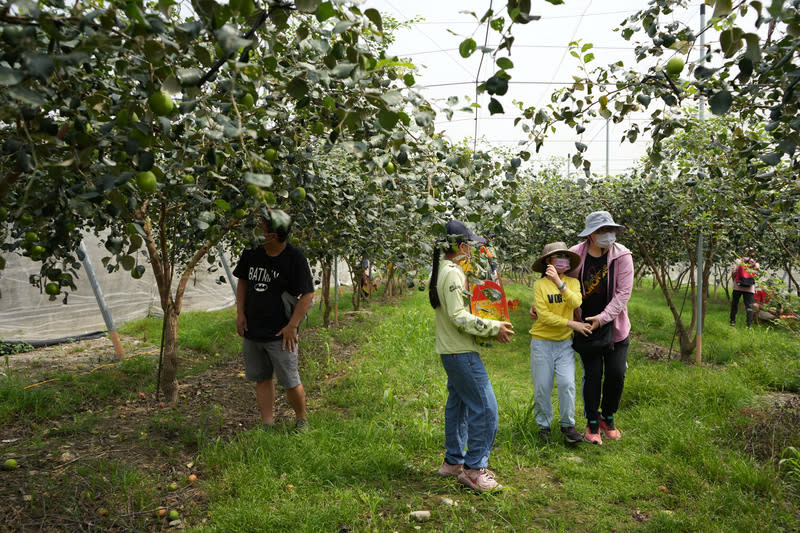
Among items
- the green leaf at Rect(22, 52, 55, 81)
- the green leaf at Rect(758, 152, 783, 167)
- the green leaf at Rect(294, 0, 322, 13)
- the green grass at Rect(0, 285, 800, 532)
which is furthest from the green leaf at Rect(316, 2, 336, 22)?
the green grass at Rect(0, 285, 800, 532)

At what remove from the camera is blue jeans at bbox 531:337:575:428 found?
3504 mm

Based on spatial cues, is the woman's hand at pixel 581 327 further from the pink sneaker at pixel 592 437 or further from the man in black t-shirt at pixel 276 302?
the man in black t-shirt at pixel 276 302

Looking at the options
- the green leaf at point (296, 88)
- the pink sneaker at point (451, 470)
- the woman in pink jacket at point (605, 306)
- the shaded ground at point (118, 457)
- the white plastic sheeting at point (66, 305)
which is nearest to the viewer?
the green leaf at point (296, 88)

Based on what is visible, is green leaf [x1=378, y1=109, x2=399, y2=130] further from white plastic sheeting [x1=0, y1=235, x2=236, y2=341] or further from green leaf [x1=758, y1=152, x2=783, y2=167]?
white plastic sheeting [x1=0, y1=235, x2=236, y2=341]

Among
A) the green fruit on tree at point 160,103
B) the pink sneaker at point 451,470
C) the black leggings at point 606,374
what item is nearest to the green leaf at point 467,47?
the green fruit on tree at point 160,103

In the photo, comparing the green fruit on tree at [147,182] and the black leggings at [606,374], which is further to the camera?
the black leggings at [606,374]

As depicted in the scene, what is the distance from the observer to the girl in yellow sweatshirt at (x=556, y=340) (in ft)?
11.5

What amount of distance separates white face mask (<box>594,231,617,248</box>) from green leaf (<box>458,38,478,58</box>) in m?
2.50

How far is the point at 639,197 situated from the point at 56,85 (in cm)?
592

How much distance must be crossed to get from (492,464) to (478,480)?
44 cm

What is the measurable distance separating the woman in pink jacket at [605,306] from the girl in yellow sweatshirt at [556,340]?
0.12m

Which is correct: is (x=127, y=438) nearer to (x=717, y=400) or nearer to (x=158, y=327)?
(x=717, y=400)

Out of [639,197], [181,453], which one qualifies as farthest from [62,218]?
[639,197]

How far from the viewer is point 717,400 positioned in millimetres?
3977
